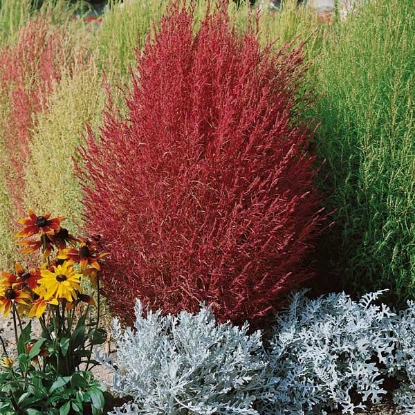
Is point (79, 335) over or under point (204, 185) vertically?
under

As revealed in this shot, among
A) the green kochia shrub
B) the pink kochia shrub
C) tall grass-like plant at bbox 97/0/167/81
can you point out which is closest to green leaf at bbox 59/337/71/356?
the pink kochia shrub

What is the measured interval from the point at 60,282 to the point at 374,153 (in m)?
1.45

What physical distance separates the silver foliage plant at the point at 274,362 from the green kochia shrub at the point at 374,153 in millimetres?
222

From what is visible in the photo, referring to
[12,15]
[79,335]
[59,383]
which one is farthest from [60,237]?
[12,15]

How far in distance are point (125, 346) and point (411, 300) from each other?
1.33m

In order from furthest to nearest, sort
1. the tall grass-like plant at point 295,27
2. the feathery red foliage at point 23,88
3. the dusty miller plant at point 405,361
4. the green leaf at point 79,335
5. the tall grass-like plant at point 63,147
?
1. the tall grass-like plant at point 295,27
2. the feathery red foliage at point 23,88
3. the tall grass-like plant at point 63,147
4. the dusty miller plant at point 405,361
5. the green leaf at point 79,335

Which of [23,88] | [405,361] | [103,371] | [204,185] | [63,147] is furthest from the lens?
[23,88]

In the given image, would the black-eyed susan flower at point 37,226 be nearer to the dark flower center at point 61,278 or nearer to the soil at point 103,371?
the dark flower center at point 61,278

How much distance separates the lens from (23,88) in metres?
4.47

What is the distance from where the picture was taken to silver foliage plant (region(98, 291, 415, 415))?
2.62 m

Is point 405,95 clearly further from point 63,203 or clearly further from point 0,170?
point 0,170

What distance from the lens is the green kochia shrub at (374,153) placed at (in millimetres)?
3113

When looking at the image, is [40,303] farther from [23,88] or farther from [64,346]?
[23,88]

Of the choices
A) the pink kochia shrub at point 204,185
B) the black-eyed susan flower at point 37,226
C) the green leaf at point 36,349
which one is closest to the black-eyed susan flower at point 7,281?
the black-eyed susan flower at point 37,226
